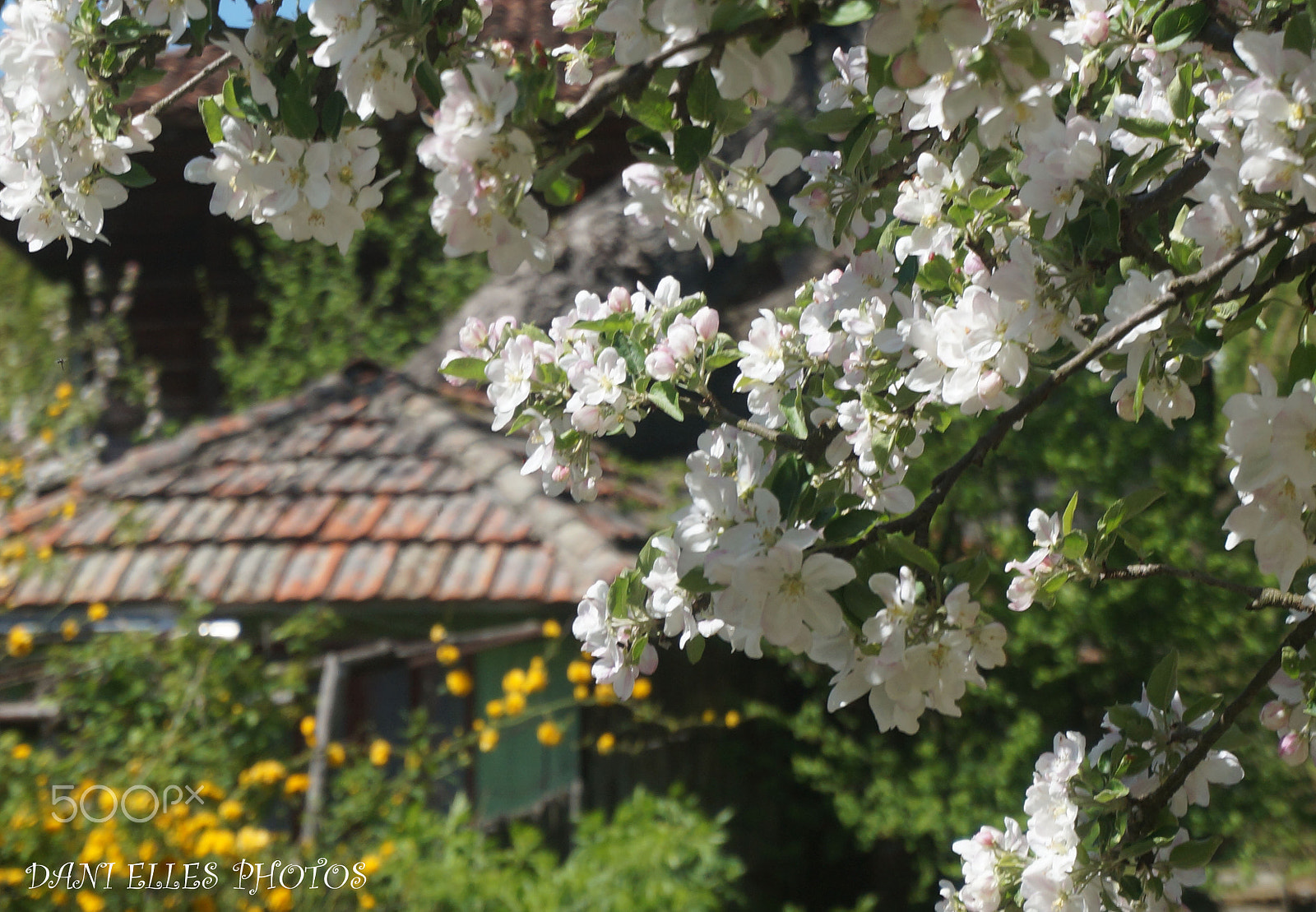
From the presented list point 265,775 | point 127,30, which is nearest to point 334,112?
point 127,30

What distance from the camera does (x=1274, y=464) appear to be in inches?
31.4

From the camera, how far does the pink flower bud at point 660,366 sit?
3.69 feet

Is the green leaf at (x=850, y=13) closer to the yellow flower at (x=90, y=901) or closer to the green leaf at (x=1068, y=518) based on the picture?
the green leaf at (x=1068, y=518)

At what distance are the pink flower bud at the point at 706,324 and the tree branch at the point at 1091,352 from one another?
30 centimetres

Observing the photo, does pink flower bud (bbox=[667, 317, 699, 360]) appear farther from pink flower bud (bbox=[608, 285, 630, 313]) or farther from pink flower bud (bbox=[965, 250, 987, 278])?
pink flower bud (bbox=[965, 250, 987, 278])

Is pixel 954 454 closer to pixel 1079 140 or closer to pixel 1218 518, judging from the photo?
pixel 1218 518

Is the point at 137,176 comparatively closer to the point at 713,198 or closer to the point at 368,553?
the point at 713,198

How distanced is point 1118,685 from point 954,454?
1.10 metres

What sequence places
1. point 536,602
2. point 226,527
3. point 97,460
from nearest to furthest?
point 536,602 → point 226,527 → point 97,460

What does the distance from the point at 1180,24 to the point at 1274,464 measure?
0.54 meters

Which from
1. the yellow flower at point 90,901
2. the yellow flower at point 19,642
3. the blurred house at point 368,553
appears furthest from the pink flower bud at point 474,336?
the yellow flower at point 19,642

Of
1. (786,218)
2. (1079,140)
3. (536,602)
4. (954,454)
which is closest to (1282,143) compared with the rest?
(1079,140)

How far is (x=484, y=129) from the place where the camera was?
763 mm

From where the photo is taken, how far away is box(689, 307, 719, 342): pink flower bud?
3.88ft
